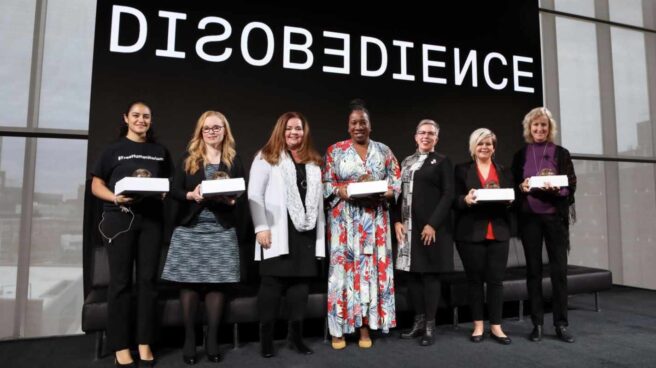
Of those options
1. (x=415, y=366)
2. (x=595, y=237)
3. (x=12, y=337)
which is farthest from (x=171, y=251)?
(x=595, y=237)

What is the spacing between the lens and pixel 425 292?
2721mm

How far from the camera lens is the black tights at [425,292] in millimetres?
2693

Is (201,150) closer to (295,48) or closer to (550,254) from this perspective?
(295,48)

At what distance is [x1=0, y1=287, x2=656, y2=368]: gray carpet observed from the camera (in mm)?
2359

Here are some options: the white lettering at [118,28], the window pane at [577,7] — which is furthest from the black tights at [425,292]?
the window pane at [577,7]

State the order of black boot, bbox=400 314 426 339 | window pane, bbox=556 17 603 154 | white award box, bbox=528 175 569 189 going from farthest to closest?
window pane, bbox=556 17 603 154, black boot, bbox=400 314 426 339, white award box, bbox=528 175 569 189

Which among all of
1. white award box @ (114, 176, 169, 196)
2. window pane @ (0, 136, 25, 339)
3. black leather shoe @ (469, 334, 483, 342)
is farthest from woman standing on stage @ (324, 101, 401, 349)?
A: window pane @ (0, 136, 25, 339)

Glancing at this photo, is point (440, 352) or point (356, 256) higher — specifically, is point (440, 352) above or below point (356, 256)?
below

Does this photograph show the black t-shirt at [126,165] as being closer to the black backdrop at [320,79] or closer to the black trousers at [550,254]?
the black backdrop at [320,79]

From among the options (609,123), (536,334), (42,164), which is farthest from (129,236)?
(609,123)

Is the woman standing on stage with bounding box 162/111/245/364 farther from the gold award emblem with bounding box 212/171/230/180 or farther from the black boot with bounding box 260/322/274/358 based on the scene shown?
the black boot with bounding box 260/322/274/358

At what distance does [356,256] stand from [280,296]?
0.53 meters

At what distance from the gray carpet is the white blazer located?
2.07 feet

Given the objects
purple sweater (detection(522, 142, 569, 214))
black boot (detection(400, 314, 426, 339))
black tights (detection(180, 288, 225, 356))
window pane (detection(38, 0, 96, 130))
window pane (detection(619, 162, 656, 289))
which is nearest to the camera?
black tights (detection(180, 288, 225, 356))
